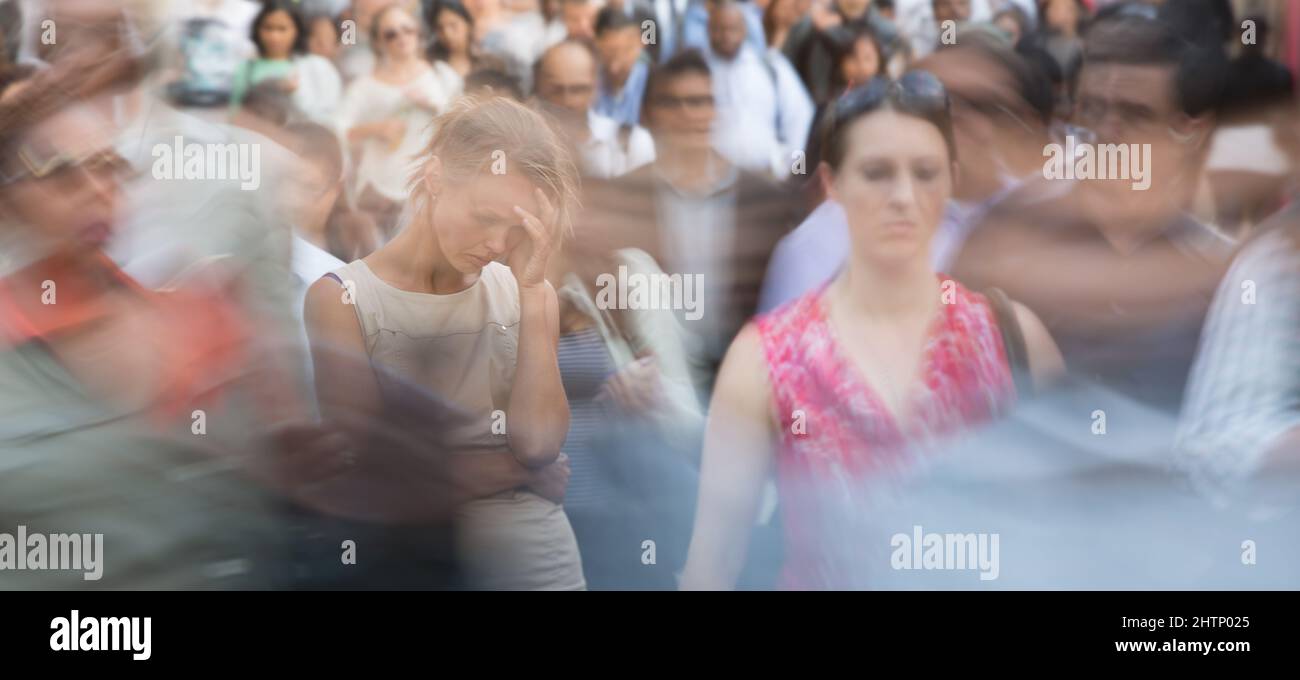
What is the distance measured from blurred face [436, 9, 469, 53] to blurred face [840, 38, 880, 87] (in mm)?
1102

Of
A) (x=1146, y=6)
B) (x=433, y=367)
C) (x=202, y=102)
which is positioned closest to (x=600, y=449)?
(x=433, y=367)

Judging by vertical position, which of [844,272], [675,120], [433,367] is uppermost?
[675,120]

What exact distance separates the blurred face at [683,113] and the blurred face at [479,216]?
0.43m

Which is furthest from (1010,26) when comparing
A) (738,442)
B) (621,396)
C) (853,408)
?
(621,396)

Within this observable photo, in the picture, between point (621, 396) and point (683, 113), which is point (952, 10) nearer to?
point (683, 113)

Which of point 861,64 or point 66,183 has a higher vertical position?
point 861,64

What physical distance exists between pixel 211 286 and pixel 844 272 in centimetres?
187

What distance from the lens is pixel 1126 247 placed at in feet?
13.7

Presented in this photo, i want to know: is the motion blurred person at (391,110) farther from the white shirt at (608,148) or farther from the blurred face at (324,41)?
the white shirt at (608,148)

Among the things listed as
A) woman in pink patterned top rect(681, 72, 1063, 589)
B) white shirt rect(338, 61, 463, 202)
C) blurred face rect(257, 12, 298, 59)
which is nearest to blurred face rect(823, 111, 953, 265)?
woman in pink patterned top rect(681, 72, 1063, 589)

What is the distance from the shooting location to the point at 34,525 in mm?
4293

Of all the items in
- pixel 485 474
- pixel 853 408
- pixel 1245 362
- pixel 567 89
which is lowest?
pixel 485 474

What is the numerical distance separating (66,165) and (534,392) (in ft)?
5.04
